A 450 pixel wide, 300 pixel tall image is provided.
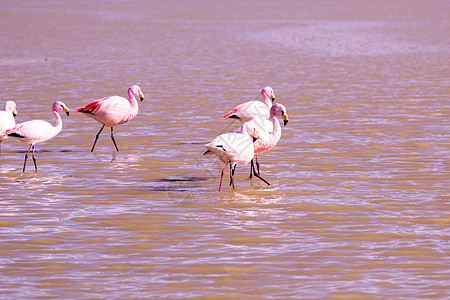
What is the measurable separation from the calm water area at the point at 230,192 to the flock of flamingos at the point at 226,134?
0.44 meters

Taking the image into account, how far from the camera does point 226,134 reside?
10.9 m

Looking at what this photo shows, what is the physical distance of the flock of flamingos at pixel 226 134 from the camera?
1079cm

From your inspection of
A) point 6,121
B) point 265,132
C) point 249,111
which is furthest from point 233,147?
point 6,121

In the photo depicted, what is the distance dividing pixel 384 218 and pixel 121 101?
5.93 m

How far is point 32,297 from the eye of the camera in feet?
23.7

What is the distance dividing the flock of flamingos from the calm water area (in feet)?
1.44

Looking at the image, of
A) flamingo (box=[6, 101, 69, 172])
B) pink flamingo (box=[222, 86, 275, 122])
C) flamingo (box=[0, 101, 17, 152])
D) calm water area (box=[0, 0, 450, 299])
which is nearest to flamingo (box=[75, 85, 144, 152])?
calm water area (box=[0, 0, 450, 299])

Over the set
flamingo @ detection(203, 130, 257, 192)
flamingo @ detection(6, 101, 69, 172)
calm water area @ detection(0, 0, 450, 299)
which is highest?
flamingo @ detection(203, 130, 257, 192)

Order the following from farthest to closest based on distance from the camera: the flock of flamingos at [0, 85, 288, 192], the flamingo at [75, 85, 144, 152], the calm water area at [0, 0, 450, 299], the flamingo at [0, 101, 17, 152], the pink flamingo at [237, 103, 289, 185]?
the flamingo at [75, 85, 144, 152] → the flamingo at [0, 101, 17, 152] → the pink flamingo at [237, 103, 289, 185] → the flock of flamingos at [0, 85, 288, 192] → the calm water area at [0, 0, 450, 299]

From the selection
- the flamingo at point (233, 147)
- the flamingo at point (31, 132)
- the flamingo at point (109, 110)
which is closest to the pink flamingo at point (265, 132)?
the flamingo at point (233, 147)

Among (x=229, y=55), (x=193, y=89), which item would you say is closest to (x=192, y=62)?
(x=229, y=55)

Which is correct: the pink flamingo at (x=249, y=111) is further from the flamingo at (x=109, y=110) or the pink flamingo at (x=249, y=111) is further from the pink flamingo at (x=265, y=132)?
the pink flamingo at (x=265, y=132)

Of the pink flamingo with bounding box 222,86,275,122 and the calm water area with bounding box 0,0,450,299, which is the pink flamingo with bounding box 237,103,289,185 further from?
the pink flamingo with bounding box 222,86,275,122

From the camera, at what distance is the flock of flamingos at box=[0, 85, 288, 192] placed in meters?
10.8
